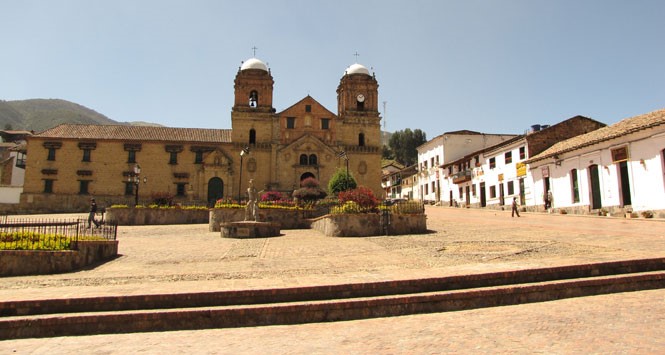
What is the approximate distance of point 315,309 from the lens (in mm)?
6703

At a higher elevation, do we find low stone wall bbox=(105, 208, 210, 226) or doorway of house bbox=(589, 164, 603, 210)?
doorway of house bbox=(589, 164, 603, 210)

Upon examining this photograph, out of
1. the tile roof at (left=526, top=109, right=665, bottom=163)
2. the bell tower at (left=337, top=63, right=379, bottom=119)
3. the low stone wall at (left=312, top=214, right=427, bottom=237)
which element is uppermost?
the bell tower at (left=337, top=63, right=379, bottom=119)

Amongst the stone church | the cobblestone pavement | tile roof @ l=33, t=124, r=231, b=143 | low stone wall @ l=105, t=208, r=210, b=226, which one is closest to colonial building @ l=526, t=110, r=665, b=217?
the cobblestone pavement

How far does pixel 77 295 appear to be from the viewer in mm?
6992

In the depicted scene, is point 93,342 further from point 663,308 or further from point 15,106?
point 15,106

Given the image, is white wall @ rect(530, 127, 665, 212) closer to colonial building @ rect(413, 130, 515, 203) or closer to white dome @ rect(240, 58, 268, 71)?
colonial building @ rect(413, 130, 515, 203)

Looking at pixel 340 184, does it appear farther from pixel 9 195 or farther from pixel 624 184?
pixel 9 195

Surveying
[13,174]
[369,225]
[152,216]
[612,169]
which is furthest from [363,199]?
[13,174]

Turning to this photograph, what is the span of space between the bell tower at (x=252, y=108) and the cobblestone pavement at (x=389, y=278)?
100 feet

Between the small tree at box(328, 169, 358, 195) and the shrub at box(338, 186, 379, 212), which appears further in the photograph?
the small tree at box(328, 169, 358, 195)

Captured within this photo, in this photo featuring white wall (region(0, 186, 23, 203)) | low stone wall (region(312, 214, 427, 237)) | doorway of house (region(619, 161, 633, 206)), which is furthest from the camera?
white wall (region(0, 186, 23, 203))

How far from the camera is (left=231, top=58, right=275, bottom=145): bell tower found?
4375 centimetres

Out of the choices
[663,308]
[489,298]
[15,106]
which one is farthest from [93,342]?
[15,106]

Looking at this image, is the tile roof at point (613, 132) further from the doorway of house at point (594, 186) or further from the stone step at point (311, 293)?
the stone step at point (311, 293)
